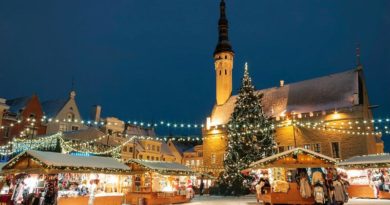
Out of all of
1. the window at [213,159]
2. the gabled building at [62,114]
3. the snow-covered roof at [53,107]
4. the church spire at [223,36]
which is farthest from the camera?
the church spire at [223,36]

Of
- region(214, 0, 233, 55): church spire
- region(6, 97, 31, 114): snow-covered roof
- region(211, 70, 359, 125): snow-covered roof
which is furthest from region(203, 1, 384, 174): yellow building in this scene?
region(6, 97, 31, 114): snow-covered roof

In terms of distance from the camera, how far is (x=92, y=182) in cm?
1742

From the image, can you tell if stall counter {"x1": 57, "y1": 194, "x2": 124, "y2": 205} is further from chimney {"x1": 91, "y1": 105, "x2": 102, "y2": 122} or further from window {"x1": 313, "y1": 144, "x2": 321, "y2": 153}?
chimney {"x1": 91, "y1": 105, "x2": 102, "y2": 122}

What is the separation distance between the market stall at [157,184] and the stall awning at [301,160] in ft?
22.7

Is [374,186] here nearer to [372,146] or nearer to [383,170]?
[383,170]

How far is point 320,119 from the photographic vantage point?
110 feet

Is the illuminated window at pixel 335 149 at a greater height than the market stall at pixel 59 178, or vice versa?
the illuminated window at pixel 335 149

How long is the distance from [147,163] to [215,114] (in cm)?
2453

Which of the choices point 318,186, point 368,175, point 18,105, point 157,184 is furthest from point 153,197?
point 18,105

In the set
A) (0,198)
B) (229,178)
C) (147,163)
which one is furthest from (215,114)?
(0,198)

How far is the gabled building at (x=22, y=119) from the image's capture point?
35.3m

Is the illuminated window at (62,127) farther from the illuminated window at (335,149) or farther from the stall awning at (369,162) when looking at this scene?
the stall awning at (369,162)

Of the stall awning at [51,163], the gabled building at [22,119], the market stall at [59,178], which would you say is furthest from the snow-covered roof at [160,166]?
the gabled building at [22,119]

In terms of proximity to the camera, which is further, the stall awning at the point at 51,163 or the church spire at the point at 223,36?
the church spire at the point at 223,36
